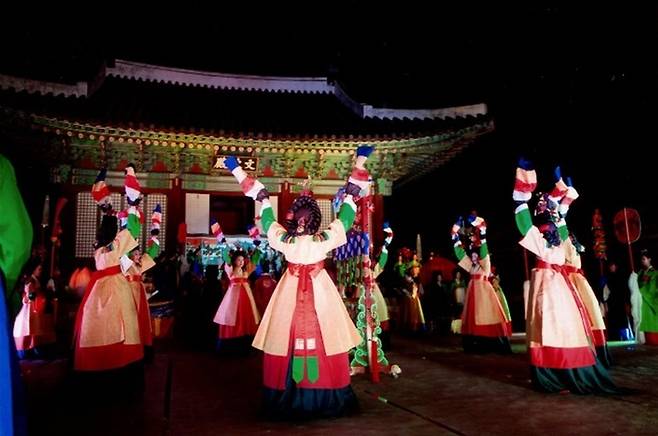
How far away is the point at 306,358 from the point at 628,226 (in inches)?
394

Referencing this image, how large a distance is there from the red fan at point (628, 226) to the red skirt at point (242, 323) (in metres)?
8.20

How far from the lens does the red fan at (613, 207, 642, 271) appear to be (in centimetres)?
1145

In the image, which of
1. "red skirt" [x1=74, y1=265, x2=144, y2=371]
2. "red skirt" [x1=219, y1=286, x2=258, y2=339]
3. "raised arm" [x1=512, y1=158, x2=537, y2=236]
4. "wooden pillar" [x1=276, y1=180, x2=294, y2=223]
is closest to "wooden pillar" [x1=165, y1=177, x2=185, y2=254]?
"wooden pillar" [x1=276, y1=180, x2=294, y2=223]

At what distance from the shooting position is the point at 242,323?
9.38m

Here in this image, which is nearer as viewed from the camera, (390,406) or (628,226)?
(390,406)

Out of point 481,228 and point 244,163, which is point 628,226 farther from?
point 244,163

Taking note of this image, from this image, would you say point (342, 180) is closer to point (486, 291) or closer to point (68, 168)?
point (486, 291)

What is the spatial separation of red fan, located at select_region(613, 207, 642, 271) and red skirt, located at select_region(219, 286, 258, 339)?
323 inches

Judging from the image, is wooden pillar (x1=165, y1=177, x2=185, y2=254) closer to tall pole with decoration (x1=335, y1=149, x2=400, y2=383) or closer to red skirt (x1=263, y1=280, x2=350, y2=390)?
tall pole with decoration (x1=335, y1=149, x2=400, y2=383)

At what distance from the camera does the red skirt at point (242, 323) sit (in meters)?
9.34

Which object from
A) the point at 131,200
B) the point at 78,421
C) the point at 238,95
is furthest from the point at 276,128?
the point at 78,421

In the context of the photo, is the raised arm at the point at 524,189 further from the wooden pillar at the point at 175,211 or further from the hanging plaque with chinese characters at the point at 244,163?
A: the wooden pillar at the point at 175,211

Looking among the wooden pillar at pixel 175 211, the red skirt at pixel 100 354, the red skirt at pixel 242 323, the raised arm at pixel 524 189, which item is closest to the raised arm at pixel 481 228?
the raised arm at pixel 524 189

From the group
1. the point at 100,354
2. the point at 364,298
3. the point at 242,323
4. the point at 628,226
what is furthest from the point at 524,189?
the point at 628,226
